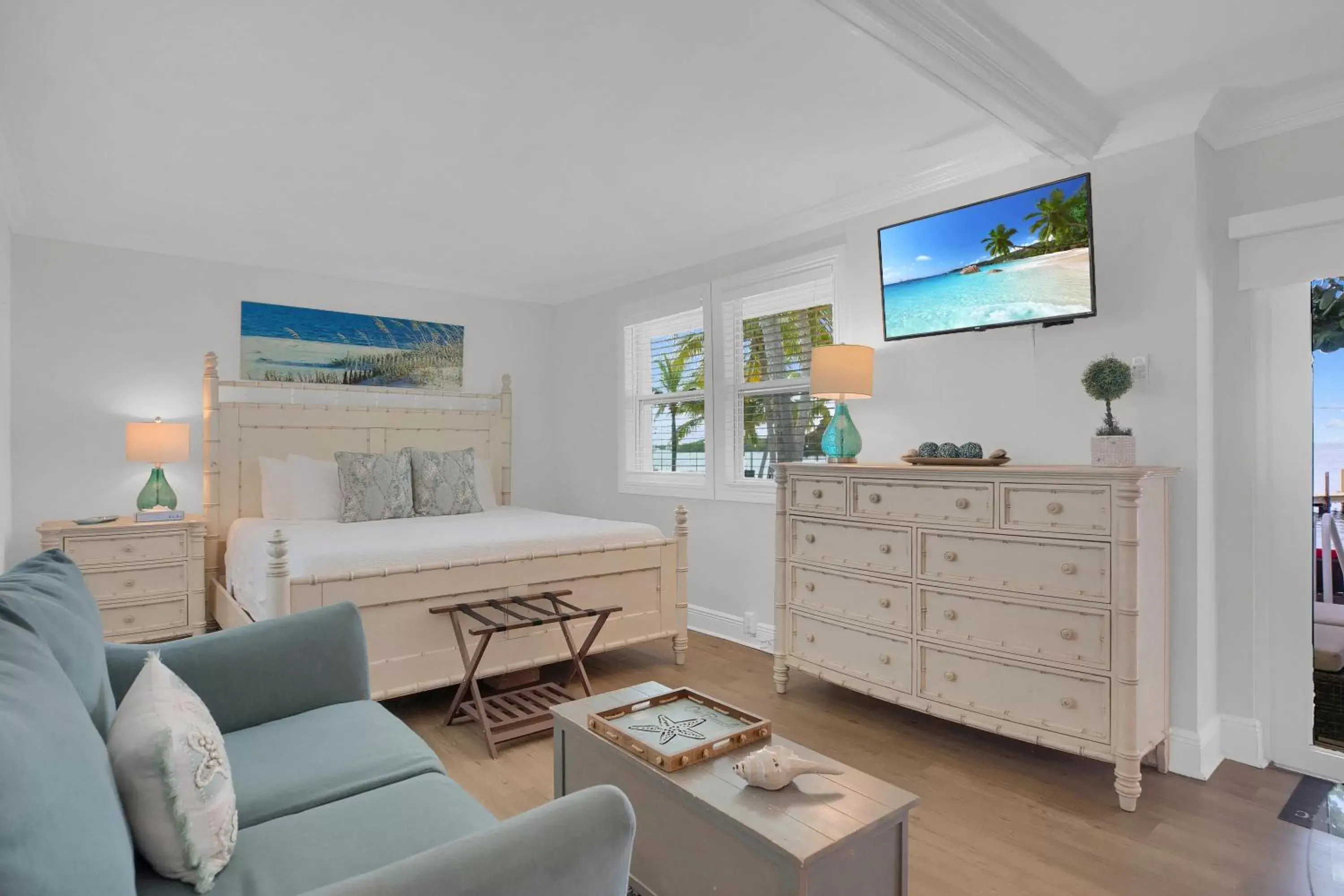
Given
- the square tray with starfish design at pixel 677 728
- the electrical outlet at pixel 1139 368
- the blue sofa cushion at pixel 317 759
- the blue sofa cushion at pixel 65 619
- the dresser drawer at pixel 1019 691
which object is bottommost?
the dresser drawer at pixel 1019 691

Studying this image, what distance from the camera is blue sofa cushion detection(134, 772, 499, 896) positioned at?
46.2 inches

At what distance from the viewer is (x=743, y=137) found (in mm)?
2924

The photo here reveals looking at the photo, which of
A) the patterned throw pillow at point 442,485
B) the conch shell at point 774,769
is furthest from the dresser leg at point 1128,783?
the patterned throw pillow at point 442,485

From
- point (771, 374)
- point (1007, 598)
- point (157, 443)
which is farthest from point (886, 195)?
point (157, 443)

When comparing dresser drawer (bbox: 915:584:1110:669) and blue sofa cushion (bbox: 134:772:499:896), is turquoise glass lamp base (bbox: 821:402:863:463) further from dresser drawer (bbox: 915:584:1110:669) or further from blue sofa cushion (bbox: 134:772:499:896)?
blue sofa cushion (bbox: 134:772:499:896)

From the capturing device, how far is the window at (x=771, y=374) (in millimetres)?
3992

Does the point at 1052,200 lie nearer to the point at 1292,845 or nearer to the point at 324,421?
the point at 1292,845

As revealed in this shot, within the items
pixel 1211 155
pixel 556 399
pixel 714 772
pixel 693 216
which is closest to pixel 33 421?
pixel 556 399

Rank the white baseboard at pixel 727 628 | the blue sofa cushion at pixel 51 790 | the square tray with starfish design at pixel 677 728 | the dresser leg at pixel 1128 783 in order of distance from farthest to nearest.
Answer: the white baseboard at pixel 727 628
the dresser leg at pixel 1128 783
the square tray with starfish design at pixel 677 728
the blue sofa cushion at pixel 51 790

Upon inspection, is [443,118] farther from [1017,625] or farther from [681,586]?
[1017,625]

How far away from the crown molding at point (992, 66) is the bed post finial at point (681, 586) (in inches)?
90.5

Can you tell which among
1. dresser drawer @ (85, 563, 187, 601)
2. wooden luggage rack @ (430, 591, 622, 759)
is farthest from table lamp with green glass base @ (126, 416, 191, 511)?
wooden luggage rack @ (430, 591, 622, 759)

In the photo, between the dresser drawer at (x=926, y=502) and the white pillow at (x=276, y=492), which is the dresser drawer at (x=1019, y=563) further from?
the white pillow at (x=276, y=492)

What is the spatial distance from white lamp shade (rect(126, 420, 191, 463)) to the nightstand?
1.13 feet
